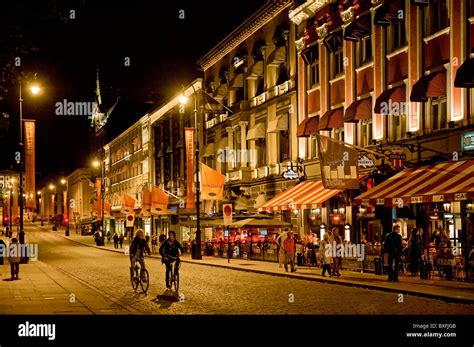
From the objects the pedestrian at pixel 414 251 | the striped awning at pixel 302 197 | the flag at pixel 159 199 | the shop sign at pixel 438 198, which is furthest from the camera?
the flag at pixel 159 199

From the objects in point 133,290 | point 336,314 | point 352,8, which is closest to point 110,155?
point 352,8

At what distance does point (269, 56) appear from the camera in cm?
4459

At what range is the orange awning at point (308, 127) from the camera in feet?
126

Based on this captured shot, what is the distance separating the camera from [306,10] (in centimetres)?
3972

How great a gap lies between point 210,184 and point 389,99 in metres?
16.1

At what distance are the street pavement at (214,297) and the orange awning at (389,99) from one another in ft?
27.5

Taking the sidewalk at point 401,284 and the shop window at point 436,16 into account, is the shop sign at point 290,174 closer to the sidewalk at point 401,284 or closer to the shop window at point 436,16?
the sidewalk at point 401,284

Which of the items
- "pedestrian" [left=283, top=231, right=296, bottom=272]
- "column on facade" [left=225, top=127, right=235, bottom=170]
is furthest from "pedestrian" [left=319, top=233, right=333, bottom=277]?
"column on facade" [left=225, top=127, right=235, bottom=170]

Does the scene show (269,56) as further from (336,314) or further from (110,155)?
(110,155)

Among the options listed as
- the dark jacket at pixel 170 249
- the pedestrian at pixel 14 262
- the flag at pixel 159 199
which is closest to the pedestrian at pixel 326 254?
the dark jacket at pixel 170 249

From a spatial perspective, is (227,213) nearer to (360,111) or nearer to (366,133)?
(366,133)

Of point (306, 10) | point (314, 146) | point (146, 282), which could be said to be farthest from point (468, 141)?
point (306, 10)
